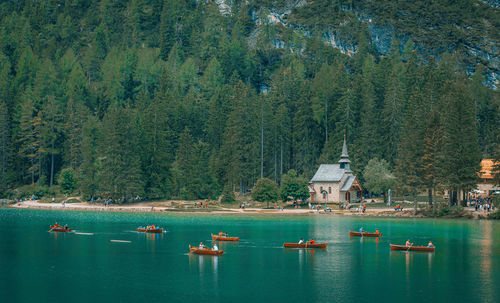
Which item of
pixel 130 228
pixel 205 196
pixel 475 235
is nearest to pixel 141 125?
pixel 205 196

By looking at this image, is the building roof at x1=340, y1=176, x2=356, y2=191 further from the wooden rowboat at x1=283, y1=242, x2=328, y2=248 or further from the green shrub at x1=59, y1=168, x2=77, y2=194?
the green shrub at x1=59, y1=168, x2=77, y2=194

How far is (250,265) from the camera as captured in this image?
64625mm

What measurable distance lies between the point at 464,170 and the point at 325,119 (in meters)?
52.2

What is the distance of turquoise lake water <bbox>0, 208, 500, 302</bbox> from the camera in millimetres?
51344

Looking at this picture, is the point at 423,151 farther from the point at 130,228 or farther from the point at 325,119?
the point at 130,228

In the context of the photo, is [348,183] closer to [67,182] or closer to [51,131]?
[67,182]

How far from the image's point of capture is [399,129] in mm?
145125

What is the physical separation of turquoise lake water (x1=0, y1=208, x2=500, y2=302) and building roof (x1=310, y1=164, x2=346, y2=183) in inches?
1395

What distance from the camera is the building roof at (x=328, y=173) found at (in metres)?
138

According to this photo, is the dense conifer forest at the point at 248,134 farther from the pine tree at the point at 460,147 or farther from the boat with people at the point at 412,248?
the boat with people at the point at 412,248

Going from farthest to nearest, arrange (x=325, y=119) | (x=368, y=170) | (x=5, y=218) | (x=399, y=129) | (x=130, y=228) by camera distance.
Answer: (x=325, y=119), (x=399, y=129), (x=368, y=170), (x=5, y=218), (x=130, y=228)

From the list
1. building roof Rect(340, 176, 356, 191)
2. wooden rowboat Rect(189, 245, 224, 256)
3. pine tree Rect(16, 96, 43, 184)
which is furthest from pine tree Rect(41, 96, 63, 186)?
wooden rowboat Rect(189, 245, 224, 256)

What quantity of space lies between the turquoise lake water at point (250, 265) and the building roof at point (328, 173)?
116 feet

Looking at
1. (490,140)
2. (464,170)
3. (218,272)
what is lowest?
(218,272)
